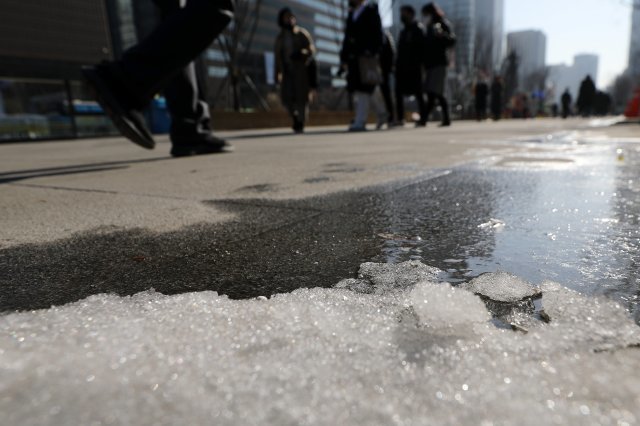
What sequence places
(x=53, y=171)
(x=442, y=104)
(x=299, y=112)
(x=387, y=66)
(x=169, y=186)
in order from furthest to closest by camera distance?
(x=442, y=104) → (x=387, y=66) → (x=299, y=112) → (x=53, y=171) → (x=169, y=186)

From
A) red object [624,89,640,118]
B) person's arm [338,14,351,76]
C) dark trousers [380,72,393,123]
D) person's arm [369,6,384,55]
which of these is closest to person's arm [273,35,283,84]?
person's arm [338,14,351,76]

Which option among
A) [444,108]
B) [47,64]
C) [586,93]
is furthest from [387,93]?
[586,93]

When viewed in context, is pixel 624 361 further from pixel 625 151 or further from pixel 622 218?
pixel 625 151

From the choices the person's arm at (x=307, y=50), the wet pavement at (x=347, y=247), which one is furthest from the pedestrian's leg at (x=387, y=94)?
the wet pavement at (x=347, y=247)

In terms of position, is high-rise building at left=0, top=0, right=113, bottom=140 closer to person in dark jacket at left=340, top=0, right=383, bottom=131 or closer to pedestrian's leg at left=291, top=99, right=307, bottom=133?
pedestrian's leg at left=291, top=99, right=307, bottom=133

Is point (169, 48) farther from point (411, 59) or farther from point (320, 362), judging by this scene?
point (411, 59)

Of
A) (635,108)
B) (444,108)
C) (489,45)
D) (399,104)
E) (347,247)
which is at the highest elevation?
(489,45)
